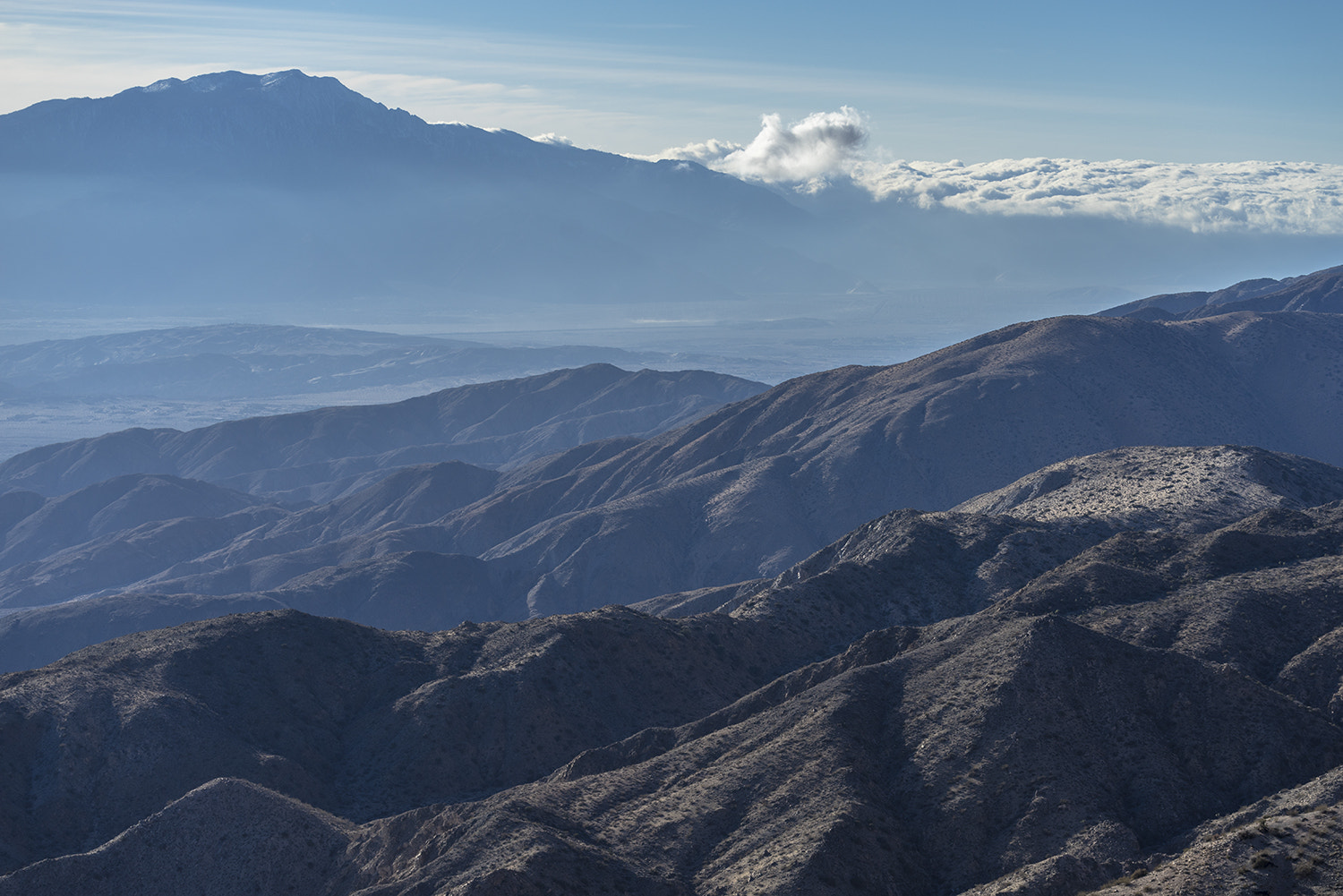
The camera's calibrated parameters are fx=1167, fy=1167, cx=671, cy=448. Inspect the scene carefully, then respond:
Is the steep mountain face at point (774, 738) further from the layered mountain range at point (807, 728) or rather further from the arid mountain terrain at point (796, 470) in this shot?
the arid mountain terrain at point (796, 470)

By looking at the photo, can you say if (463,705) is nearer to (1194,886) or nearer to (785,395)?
(1194,886)

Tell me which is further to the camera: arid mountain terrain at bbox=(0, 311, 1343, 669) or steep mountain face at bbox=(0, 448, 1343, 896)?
arid mountain terrain at bbox=(0, 311, 1343, 669)

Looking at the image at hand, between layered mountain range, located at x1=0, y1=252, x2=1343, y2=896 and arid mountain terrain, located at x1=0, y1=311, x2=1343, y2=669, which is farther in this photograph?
arid mountain terrain, located at x1=0, y1=311, x2=1343, y2=669

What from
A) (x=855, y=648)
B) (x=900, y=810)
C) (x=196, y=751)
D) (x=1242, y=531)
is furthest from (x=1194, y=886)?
(x=196, y=751)

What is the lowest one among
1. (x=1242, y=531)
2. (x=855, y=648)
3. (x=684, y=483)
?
(x=684, y=483)

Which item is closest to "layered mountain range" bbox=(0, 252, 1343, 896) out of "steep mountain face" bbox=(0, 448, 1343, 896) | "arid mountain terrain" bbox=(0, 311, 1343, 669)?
"steep mountain face" bbox=(0, 448, 1343, 896)

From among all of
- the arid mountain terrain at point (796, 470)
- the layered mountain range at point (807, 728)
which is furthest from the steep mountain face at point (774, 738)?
the arid mountain terrain at point (796, 470)

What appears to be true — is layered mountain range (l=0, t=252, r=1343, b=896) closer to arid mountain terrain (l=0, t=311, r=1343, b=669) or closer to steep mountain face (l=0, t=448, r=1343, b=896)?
steep mountain face (l=0, t=448, r=1343, b=896)

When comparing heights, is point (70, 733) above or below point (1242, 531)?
below
